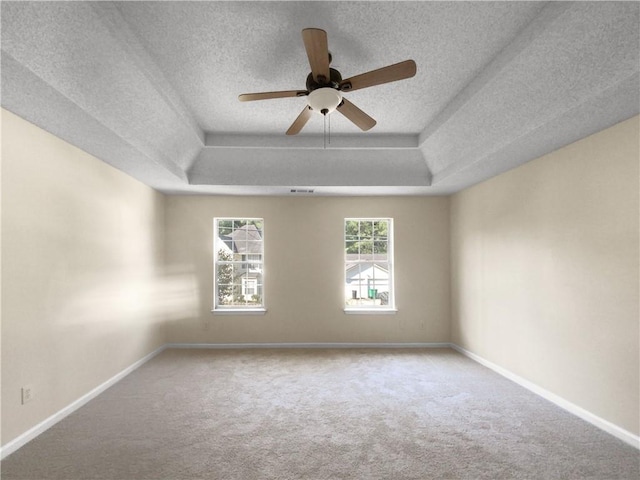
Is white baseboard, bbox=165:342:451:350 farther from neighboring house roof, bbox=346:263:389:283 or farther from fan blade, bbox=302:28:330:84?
fan blade, bbox=302:28:330:84

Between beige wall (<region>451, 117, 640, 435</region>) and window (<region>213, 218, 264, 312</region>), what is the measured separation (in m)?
3.32

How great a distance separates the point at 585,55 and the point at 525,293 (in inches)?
95.4

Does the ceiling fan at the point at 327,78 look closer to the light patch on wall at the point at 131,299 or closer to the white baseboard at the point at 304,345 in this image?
the light patch on wall at the point at 131,299

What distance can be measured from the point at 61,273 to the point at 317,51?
2.88m

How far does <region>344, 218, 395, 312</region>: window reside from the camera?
535cm

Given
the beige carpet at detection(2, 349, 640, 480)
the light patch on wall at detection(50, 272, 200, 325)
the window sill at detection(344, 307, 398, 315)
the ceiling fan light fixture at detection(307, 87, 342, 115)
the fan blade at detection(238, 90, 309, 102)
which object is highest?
the fan blade at detection(238, 90, 309, 102)

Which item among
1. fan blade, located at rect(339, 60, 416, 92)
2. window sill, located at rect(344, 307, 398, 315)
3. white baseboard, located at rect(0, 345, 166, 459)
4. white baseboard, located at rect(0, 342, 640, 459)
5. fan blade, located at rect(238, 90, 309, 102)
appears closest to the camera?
fan blade, located at rect(339, 60, 416, 92)

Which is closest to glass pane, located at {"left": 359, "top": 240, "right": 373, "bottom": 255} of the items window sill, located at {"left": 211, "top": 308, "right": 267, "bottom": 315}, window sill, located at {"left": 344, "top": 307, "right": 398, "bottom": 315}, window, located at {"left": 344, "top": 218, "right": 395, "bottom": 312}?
window, located at {"left": 344, "top": 218, "right": 395, "bottom": 312}

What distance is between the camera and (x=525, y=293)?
3.58 metres

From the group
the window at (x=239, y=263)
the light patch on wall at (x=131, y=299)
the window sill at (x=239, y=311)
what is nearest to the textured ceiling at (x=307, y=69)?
the light patch on wall at (x=131, y=299)

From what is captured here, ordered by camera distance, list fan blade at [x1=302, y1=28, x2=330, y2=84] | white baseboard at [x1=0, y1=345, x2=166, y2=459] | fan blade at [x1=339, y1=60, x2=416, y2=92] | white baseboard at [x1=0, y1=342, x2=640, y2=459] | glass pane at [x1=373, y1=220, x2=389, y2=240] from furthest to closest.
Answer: glass pane at [x1=373, y1=220, x2=389, y2=240], white baseboard at [x1=0, y1=342, x2=640, y2=459], white baseboard at [x1=0, y1=345, x2=166, y2=459], fan blade at [x1=339, y1=60, x2=416, y2=92], fan blade at [x1=302, y1=28, x2=330, y2=84]

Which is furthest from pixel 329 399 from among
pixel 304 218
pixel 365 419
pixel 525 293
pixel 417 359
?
pixel 304 218

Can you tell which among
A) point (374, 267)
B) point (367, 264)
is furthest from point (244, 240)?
point (374, 267)

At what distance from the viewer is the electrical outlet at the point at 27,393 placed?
2.47 m
